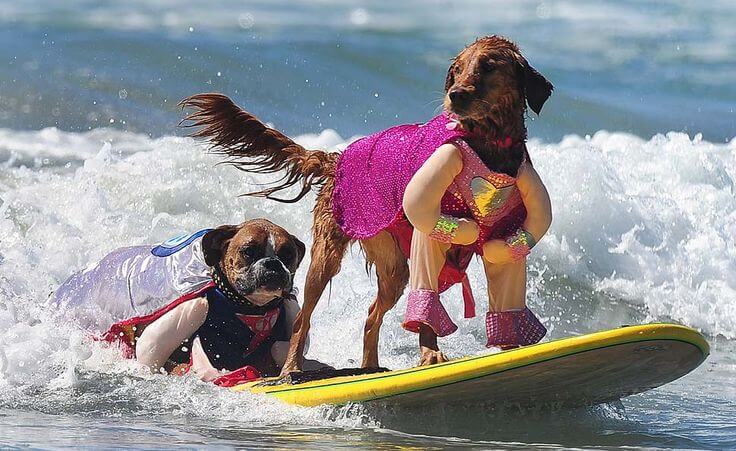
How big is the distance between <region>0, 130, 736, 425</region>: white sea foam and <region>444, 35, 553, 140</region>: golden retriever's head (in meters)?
2.41

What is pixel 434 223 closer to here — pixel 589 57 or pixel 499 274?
pixel 499 274

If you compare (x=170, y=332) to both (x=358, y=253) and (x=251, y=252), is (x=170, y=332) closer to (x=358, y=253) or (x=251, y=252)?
(x=251, y=252)

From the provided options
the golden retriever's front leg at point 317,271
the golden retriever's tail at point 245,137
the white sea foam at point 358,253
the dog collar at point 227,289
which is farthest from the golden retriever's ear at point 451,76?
the white sea foam at point 358,253

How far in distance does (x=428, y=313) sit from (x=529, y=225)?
1.79 feet

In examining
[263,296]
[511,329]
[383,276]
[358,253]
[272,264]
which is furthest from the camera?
[358,253]

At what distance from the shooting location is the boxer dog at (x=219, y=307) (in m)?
6.05

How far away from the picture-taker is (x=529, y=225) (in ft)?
17.5

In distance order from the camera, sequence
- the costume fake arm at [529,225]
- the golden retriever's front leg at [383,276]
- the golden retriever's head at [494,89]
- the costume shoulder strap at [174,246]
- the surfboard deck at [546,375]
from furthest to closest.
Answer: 1. the costume shoulder strap at [174,246]
2. the golden retriever's front leg at [383,276]
3. the costume fake arm at [529,225]
4. the golden retriever's head at [494,89]
5. the surfboard deck at [546,375]

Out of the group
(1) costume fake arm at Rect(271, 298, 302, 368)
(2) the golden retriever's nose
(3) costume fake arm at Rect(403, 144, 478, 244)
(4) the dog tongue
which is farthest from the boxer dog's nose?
(2) the golden retriever's nose

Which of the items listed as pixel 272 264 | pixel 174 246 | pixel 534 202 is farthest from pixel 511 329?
pixel 174 246

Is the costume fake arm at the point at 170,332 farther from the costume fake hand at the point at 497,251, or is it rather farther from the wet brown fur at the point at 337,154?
the costume fake hand at the point at 497,251

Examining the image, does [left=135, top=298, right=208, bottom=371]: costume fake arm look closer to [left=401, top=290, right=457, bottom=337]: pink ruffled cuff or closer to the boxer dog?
the boxer dog

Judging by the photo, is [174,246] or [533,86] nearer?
[533,86]

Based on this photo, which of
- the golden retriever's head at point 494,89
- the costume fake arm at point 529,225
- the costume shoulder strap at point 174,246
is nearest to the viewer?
the golden retriever's head at point 494,89
